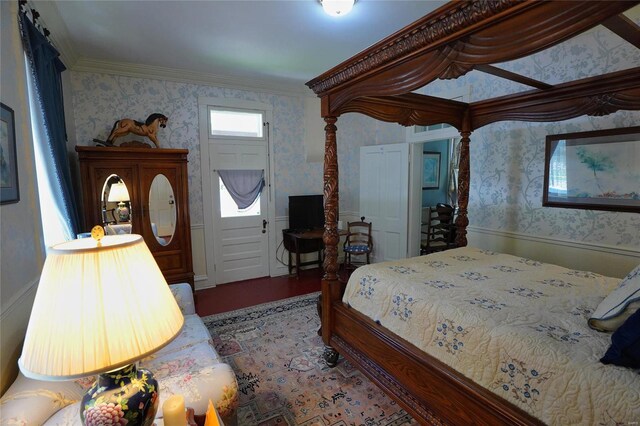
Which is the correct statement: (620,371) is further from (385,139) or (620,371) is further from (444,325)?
(385,139)

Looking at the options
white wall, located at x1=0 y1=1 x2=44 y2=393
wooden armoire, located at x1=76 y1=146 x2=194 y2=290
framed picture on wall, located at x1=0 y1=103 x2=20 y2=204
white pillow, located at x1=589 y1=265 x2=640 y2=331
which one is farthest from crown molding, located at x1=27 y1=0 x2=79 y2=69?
white pillow, located at x1=589 y1=265 x2=640 y2=331

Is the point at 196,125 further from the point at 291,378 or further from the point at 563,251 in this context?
the point at 563,251

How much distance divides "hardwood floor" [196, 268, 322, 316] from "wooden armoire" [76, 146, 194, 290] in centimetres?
42

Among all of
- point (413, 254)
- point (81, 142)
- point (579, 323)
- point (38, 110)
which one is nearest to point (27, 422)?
point (38, 110)

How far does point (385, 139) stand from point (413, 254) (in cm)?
183

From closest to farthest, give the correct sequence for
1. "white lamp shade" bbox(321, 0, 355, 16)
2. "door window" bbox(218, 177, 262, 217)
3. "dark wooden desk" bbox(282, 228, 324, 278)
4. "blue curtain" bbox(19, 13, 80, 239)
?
"blue curtain" bbox(19, 13, 80, 239), "white lamp shade" bbox(321, 0, 355, 16), "door window" bbox(218, 177, 262, 217), "dark wooden desk" bbox(282, 228, 324, 278)

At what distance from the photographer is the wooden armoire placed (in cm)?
323

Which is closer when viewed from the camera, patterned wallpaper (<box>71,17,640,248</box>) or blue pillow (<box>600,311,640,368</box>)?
blue pillow (<box>600,311,640,368</box>)

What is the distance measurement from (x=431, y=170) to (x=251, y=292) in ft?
13.1

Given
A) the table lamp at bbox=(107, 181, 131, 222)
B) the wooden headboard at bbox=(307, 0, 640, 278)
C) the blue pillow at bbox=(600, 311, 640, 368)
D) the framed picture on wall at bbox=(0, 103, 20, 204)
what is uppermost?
the wooden headboard at bbox=(307, 0, 640, 278)

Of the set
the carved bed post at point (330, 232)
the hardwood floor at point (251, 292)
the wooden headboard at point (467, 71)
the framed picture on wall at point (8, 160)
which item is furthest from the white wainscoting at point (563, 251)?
the framed picture on wall at point (8, 160)

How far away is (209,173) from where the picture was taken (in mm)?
4219

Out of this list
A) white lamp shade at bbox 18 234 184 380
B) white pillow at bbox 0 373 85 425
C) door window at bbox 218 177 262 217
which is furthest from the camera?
door window at bbox 218 177 262 217

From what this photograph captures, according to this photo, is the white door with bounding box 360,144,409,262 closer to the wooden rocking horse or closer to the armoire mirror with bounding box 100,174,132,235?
the wooden rocking horse
